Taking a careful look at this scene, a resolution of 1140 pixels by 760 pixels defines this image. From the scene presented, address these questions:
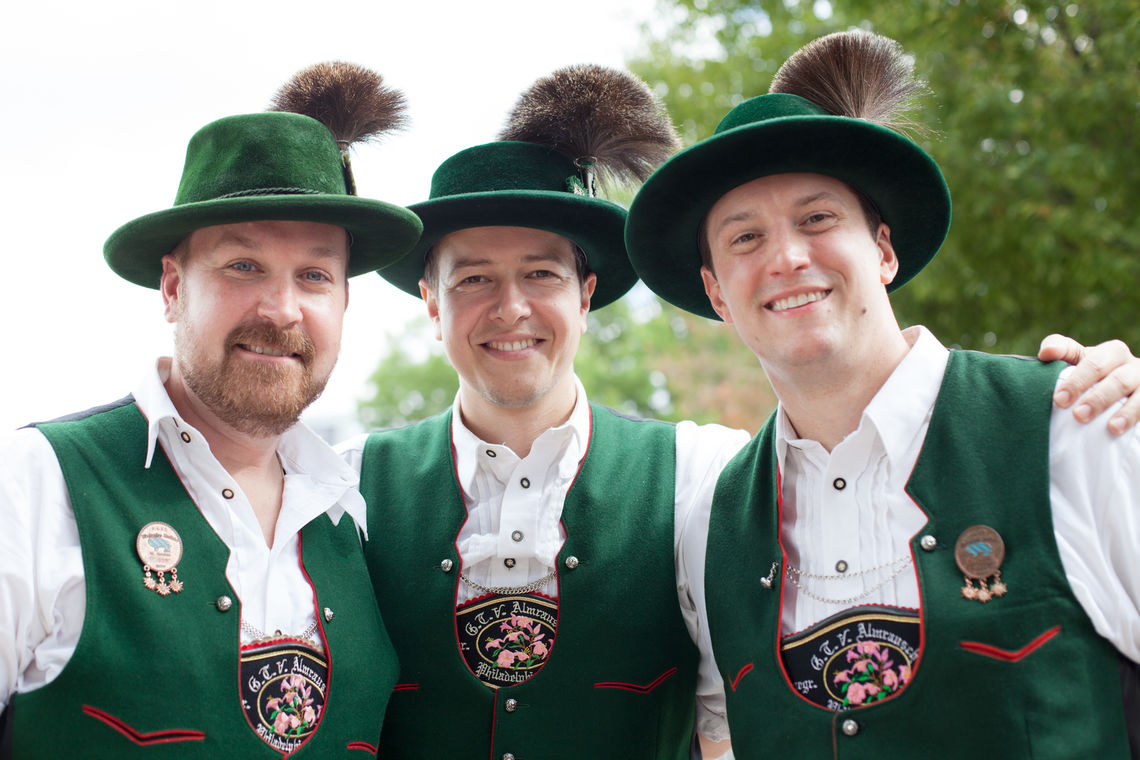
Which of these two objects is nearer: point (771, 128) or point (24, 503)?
point (24, 503)

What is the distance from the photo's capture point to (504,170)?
3.23 metres

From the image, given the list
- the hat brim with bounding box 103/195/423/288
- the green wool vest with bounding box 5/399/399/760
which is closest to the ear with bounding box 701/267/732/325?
the hat brim with bounding box 103/195/423/288

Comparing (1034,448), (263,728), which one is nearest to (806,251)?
(1034,448)

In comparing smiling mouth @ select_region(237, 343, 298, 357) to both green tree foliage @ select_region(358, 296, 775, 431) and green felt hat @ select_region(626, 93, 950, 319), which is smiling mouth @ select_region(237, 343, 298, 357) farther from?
green tree foliage @ select_region(358, 296, 775, 431)

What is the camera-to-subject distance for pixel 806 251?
99.0 inches

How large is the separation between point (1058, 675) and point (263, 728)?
5.90 feet

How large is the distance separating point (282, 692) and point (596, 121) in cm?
200

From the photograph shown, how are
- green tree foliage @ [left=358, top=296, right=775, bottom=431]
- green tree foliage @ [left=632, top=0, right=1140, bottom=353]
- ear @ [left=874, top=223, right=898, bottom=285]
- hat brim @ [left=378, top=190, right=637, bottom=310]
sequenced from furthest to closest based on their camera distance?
1. green tree foliage @ [left=358, top=296, right=775, bottom=431]
2. green tree foliage @ [left=632, top=0, right=1140, bottom=353]
3. hat brim @ [left=378, top=190, right=637, bottom=310]
4. ear @ [left=874, top=223, right=898, bottom=285]

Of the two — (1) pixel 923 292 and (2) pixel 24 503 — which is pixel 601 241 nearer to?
(2) pixel 24 503

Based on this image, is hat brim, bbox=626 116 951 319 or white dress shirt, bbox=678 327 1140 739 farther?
hat brim, bbox=626 116 951 319

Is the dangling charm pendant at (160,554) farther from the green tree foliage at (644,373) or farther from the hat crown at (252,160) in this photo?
the green tree foliage at (644,373)

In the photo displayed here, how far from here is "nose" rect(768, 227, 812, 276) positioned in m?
2.47

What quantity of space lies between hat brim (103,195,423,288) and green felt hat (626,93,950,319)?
71 cm

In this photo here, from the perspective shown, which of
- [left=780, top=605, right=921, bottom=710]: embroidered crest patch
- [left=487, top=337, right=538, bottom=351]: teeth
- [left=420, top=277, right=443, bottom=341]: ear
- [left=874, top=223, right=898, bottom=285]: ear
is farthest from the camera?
[left=420, top=277, right=443, bottom=341]: ear
